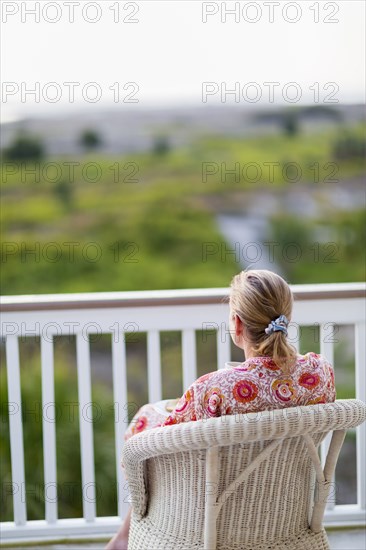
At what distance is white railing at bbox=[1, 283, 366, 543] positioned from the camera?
295cm

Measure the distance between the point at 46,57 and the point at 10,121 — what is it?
4.68ft

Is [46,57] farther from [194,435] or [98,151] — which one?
[194,435]

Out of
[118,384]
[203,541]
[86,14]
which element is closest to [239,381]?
[203,541]

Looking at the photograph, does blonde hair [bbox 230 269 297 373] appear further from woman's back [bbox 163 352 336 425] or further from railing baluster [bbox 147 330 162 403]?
railing baluster [bbox 147 330 162 403]

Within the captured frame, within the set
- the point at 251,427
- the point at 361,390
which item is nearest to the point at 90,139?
the point at 361,390

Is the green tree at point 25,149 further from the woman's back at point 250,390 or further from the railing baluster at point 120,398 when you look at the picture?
the woman's back at point 250,390

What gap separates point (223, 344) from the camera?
3.06 m

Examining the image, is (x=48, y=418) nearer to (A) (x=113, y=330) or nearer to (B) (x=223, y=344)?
(A) (x=113, y=330)

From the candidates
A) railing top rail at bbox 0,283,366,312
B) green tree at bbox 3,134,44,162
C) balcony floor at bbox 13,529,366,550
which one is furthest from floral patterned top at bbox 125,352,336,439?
green tree at bbox 3,134,44,162

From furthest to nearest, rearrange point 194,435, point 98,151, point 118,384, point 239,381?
1. point 98,151
2. point 118,384
3. point 239,381
4. point 194,435

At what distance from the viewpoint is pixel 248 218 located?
10.5m

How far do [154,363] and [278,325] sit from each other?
118cm

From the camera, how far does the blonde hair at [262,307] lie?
1976 millimetres

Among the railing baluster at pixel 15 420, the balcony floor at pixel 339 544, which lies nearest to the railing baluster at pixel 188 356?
the railing baluster at pixel 15 420
